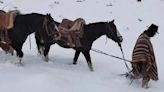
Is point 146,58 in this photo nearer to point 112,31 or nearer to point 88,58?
point 112,31

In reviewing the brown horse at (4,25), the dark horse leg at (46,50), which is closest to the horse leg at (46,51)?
the dark horse leg at (46,50)

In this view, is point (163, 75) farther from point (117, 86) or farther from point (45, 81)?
point (45, 81)

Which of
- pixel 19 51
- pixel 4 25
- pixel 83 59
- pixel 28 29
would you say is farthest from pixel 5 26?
pixel 83 59

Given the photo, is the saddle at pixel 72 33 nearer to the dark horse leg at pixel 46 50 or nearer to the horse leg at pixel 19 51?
the dark horse leg at pixel 46 50

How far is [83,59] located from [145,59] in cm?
221

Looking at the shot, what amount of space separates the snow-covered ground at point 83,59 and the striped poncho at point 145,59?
31 cm

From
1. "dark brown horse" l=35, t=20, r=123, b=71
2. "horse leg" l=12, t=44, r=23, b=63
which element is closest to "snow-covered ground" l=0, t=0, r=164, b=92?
"horse leg" l=12, t=44, r=23, b=63

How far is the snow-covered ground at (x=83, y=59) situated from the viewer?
1034cm

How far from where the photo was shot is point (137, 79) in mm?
11312

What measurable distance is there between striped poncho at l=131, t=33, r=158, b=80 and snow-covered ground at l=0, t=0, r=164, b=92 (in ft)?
1.02

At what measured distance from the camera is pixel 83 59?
1267cm

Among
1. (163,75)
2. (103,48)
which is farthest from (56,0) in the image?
(163,75)

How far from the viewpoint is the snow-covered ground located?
10.3 m

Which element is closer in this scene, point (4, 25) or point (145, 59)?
point (145, 59)
